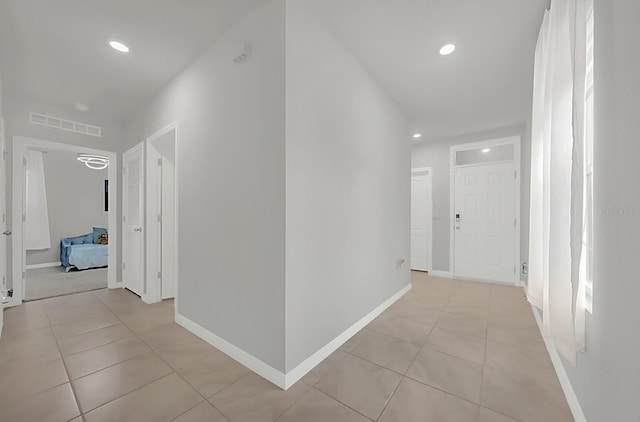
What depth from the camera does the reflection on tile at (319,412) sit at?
1.39 m

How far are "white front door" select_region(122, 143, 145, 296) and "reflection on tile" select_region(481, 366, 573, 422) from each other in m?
3.84

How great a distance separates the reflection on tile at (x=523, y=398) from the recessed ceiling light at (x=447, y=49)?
8.87ft

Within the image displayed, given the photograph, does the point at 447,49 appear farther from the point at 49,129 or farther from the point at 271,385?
the point at 49,129

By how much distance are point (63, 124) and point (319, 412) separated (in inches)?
194

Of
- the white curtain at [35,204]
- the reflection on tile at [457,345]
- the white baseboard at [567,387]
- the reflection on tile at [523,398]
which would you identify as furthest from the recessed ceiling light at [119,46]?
the white curtain at [35,204]

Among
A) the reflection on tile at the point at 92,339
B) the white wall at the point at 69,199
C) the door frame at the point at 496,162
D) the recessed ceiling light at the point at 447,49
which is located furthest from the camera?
the white wall at the point at 69,199

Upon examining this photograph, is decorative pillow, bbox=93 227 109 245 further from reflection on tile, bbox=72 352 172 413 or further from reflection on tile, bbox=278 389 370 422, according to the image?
reflection on tile, bbox=278 389 370 422

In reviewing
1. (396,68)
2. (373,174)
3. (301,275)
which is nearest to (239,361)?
(301,275)

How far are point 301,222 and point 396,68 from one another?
2.03 meters

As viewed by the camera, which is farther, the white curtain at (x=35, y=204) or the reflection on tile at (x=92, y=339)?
the white curtain at (x=35, y=204)

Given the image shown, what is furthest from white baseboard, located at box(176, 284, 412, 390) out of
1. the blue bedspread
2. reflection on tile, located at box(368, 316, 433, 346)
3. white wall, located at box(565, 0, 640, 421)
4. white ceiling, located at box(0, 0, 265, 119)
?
the blue bedspread

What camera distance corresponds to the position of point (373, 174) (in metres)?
2.81

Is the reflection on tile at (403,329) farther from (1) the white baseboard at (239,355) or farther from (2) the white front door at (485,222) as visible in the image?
(2) the white front door at (485,222)

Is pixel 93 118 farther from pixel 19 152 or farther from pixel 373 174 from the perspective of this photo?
pixel 373 174
